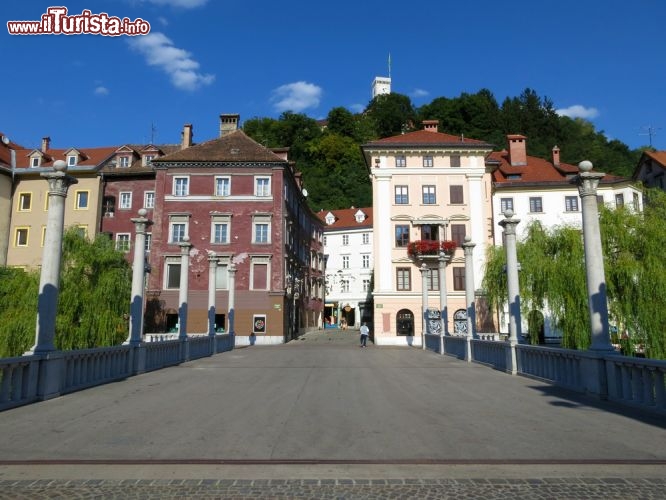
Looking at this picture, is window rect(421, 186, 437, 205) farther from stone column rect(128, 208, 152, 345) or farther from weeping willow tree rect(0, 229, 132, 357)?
stone column rect(128, 208, 152, 345)

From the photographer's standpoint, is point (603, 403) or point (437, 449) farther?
point (603, 403)

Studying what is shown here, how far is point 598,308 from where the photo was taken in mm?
10211

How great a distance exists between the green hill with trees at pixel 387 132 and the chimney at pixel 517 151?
20485 millimetres

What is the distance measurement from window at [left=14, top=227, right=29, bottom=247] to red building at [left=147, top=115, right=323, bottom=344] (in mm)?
10378

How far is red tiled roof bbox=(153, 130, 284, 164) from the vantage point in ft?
133

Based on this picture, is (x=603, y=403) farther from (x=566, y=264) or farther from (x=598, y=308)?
(x=566, y=264)

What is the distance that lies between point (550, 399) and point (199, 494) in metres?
7.63

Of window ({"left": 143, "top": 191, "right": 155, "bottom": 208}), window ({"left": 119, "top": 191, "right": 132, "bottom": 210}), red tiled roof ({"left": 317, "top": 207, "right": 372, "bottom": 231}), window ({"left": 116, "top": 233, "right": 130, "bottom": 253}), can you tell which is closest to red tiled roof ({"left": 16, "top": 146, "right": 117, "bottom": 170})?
window ({"left": 119, "top": 191, "right": 132, "bottom": 210})

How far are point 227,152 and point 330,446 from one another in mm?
37753

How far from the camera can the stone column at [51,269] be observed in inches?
399

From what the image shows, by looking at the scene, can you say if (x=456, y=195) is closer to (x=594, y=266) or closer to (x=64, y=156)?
(x=594, y=266)

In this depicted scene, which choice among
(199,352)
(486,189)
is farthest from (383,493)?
(486,189)

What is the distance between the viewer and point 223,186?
4072cm

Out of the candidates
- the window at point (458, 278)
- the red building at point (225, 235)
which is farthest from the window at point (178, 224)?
the window at point (458, 278)
